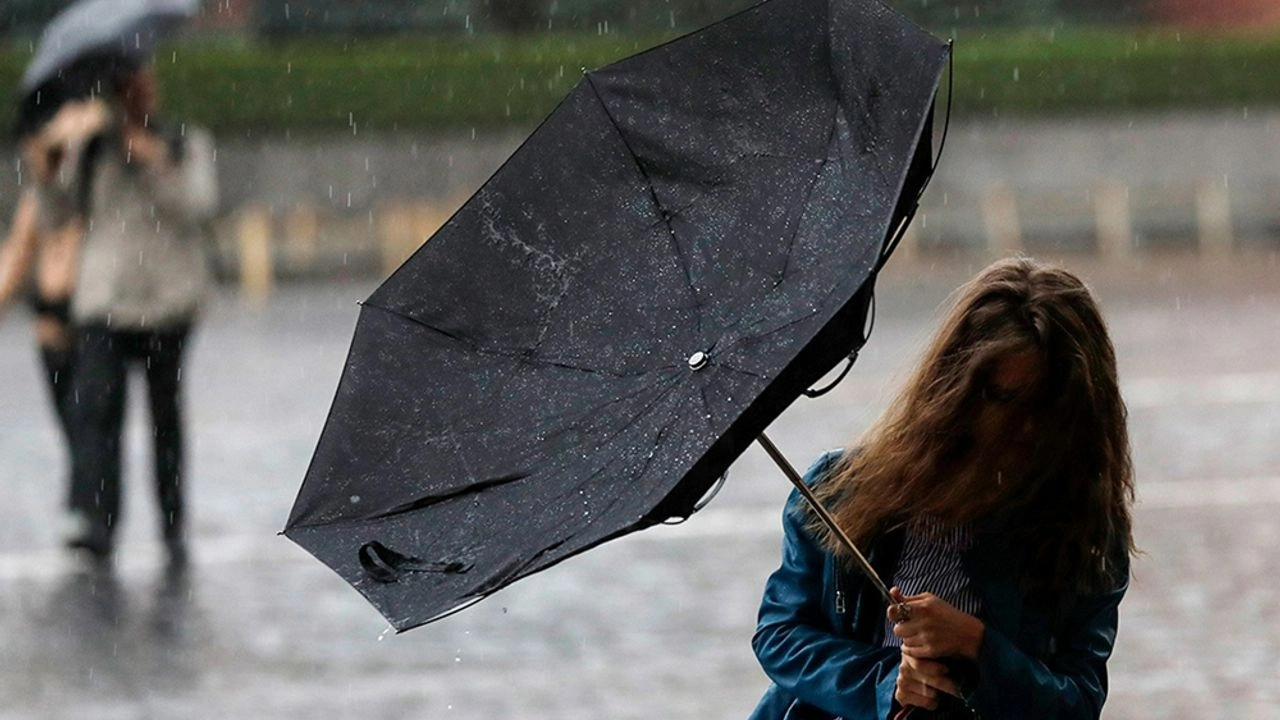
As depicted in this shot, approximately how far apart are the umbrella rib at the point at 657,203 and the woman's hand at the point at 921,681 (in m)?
0.50

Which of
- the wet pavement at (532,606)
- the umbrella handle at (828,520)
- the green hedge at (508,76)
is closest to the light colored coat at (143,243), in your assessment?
the wet pavement at (532,606)

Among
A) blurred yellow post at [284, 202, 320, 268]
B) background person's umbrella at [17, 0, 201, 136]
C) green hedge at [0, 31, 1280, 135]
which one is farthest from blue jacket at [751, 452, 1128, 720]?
green hedge at [0, 31, 1280, 135]

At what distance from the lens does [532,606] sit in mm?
7914

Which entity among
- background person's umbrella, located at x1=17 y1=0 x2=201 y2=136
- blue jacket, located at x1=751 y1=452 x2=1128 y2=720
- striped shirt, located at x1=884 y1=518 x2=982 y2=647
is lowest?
background person's umbrella, located at x1=17 y1=0 x2=201 y2=136

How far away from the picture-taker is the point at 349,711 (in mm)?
6551

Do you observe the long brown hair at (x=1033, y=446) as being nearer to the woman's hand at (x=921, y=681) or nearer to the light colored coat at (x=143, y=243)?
the woman's hand at (x=921, y=681)

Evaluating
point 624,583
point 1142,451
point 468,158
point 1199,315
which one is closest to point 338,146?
point 468,158

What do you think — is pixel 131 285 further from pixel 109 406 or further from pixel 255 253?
pixel 255 253

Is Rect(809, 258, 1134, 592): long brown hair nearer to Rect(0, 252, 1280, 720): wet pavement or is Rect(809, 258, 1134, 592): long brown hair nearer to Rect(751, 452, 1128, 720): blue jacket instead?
Rect(751, 452, 1128, 720): blue jacket

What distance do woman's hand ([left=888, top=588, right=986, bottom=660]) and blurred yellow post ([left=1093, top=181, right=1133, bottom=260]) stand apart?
2038 cm

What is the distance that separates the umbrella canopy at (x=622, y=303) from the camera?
2.69 meters

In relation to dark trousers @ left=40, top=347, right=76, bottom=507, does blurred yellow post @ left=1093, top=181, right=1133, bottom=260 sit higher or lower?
lower

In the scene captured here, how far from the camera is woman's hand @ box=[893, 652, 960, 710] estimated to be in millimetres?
2719

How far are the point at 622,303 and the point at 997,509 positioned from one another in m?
0.54
